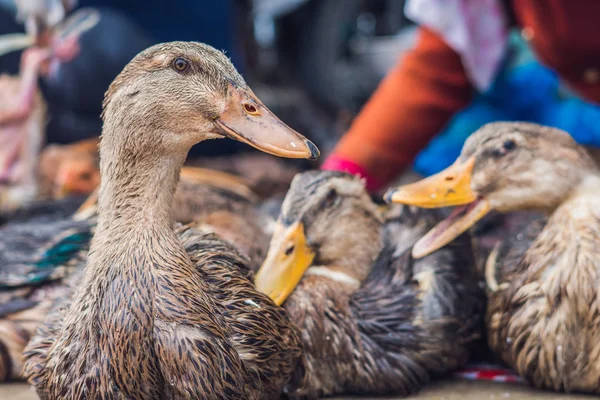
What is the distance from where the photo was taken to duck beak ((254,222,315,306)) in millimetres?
1892

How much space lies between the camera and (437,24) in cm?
311

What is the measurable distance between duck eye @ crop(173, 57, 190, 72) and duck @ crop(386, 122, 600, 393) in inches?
29.0

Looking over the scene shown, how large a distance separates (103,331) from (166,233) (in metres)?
0.24

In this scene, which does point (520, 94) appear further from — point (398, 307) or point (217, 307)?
point (217, 307)

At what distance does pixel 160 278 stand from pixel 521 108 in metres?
2.68

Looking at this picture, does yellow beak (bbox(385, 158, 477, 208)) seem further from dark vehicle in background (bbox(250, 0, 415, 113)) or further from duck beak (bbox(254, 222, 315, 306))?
dark vehicle in background (bbox(250, 0, 415, 113))

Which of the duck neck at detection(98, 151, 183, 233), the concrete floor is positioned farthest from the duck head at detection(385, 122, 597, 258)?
the duck neck at detection(98, 151, 183, 233)

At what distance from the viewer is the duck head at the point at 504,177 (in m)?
1.98

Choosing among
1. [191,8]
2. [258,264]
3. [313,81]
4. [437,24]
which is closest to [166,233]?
[258,264]

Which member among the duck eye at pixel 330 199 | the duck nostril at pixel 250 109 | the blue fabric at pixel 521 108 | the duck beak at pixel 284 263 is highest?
the blue fabric at pixel 521 108

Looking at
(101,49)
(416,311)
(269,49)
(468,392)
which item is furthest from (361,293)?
(269,49)

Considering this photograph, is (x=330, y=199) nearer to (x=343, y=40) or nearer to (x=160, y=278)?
(x=160, y=278)

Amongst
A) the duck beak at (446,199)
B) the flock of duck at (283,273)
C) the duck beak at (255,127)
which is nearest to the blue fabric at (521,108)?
the flock of duck at (283,273)

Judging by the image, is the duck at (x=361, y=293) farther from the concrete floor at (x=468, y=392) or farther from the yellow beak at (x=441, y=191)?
the yellow beak at (x=441, y=191)
